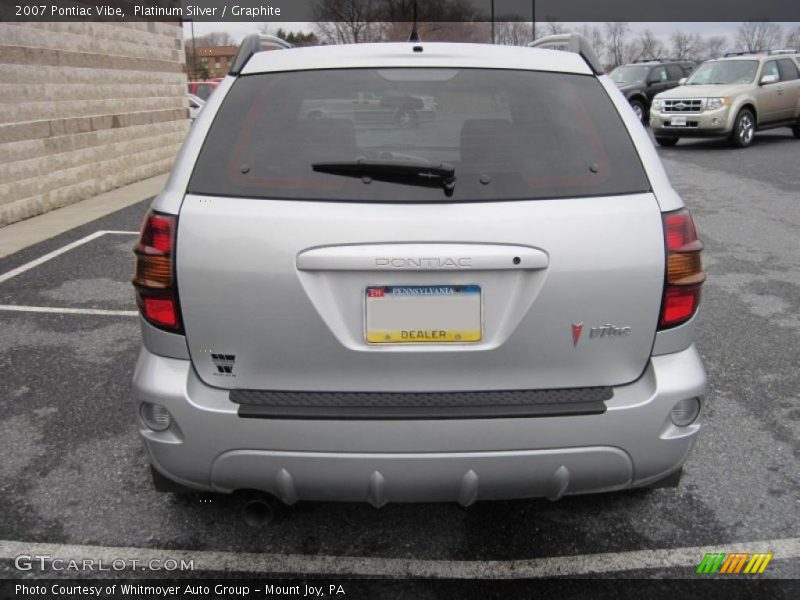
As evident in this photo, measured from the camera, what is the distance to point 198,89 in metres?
23.5

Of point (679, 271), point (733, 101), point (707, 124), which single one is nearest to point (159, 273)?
point (679, 271)

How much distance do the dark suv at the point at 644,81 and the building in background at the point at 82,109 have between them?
1410 centimetres

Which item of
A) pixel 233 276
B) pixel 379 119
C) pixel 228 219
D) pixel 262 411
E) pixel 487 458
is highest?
pixel 379 119

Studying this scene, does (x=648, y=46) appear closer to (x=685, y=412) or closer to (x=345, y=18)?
(x=345, y=18)

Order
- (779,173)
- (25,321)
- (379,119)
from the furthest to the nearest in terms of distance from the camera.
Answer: (779,173) → (25,321) → (379,119)

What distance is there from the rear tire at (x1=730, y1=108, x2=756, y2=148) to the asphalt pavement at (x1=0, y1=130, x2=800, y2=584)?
12255 millimetres

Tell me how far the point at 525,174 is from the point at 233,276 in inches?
37.2

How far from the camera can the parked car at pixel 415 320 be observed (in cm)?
216

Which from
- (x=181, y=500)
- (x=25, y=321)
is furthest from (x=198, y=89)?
(x=181, y=500)

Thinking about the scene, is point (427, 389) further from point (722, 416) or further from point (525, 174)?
point (722, 416)

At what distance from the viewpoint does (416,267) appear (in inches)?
83.7

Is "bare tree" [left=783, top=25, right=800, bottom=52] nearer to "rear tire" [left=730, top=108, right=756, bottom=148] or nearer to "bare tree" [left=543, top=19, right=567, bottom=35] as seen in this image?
"bare tree" [left=543, top=19, right=567, bottom=35]

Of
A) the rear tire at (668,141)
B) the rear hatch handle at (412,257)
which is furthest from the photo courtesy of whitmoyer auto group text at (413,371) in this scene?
the rear tire at (668,141)

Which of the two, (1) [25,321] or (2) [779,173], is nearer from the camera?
(1) [25,321]
